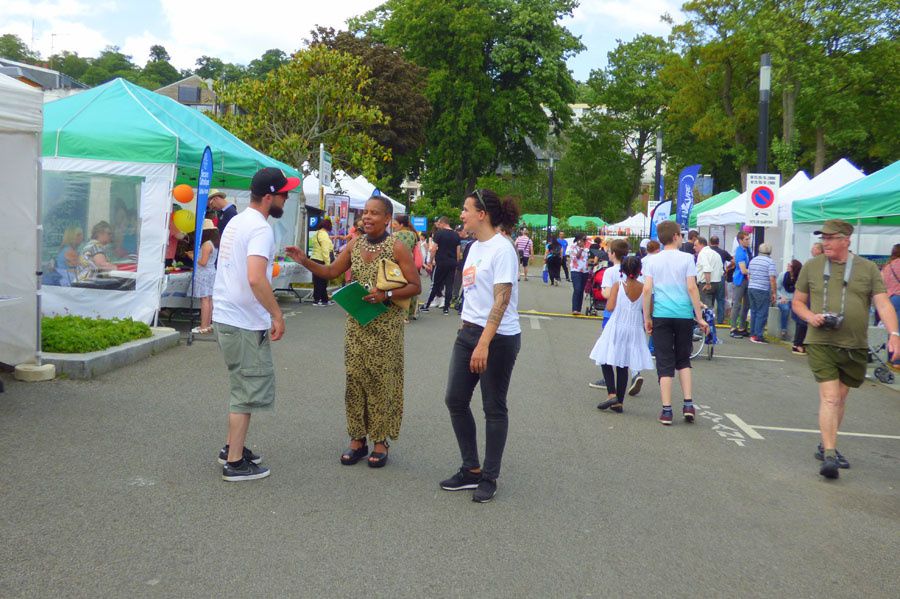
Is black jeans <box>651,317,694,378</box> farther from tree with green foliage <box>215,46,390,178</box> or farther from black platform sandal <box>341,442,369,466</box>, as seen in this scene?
tree with green foliage <box>215,46,390,178</box>

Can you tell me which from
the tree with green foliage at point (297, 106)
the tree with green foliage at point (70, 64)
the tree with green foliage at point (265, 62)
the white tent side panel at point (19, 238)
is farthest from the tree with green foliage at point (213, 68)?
the white tent side panel at point (19, 238)

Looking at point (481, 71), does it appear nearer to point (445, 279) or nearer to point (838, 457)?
point (445, 279)

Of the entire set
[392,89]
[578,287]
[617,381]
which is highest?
[392,89]

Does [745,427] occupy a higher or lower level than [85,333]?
lower

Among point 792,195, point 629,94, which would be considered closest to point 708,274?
point 792,195

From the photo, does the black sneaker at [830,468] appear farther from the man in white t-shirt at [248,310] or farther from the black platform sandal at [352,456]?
the man in white t-shirt at [248,310]

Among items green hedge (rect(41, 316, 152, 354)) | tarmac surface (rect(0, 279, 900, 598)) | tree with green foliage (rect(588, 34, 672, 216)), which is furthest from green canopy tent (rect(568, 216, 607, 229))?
tarmac surface (rect(0, 279, 900, 598))

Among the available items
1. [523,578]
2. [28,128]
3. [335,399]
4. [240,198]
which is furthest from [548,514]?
[240,198]

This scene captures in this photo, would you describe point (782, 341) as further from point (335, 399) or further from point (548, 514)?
point (548, 514)

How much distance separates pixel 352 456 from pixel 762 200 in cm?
1215

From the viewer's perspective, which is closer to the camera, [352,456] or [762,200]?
[352,456]

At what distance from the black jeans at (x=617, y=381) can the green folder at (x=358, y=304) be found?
369 centimetres

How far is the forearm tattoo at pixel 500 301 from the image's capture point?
201 inches

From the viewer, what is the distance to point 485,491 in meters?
5.32
